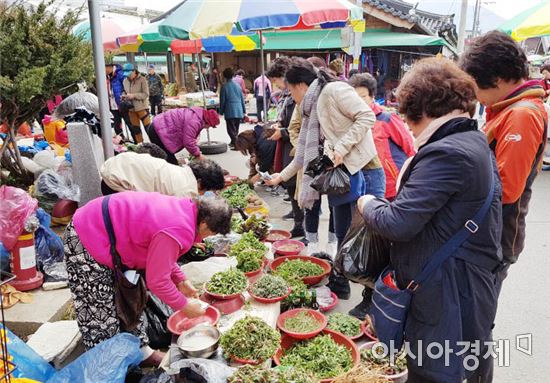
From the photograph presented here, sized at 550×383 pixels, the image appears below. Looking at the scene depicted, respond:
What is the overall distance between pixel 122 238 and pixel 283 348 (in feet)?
4.44

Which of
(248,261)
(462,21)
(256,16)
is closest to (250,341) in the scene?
(248,261)

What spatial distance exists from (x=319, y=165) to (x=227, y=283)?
1225 millimetres

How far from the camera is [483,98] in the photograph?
93.1 inches

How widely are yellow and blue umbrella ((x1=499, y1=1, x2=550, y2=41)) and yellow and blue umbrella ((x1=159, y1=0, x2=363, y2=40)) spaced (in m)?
3.89

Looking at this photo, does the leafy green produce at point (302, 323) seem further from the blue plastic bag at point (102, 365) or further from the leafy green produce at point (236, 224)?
the leafy green produce at point (236, 224)

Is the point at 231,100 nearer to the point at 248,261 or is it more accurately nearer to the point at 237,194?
the point at 237,194

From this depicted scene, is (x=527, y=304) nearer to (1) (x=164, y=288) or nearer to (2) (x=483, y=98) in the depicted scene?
(2) (x=483, y=98)

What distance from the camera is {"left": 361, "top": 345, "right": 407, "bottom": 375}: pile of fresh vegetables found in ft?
8.86

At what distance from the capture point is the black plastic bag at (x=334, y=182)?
3.39 metres

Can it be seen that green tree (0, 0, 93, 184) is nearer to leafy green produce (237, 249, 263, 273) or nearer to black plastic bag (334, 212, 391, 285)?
leafy green produce (237, 249, 263, 273)

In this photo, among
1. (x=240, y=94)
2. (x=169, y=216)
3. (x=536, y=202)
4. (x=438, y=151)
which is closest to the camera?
(x=438, y=151)

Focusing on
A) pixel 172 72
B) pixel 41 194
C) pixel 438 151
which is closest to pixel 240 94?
pixel 41 194

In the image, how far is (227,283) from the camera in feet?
10.4

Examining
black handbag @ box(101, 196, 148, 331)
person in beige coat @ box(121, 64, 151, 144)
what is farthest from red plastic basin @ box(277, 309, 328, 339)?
person in beige coat @ box(121, 64, 151, 144)
